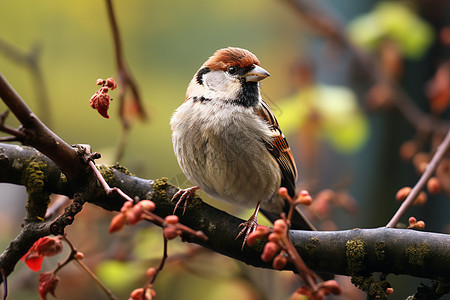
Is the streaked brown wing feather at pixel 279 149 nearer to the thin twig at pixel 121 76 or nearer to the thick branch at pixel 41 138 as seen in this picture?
the thin twig at pixel 121 76

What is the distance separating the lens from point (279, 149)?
69.0 inches

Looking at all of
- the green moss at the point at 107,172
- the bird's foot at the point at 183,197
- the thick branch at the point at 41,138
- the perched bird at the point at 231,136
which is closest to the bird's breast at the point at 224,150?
the perched bird at the point at 231,136

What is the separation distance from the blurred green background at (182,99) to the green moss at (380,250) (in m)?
0.88

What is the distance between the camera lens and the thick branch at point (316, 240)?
1019 millimetres

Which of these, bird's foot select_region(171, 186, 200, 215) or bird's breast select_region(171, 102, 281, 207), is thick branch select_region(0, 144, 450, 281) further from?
bird's breast select_region(171, 102, 281, 207)

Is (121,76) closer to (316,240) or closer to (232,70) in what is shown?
(232,70)

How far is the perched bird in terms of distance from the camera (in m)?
1.56

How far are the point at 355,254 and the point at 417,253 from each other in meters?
0.13

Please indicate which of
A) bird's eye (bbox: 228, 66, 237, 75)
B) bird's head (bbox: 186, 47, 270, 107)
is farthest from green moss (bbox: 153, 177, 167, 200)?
bird's eye (bbox: 228, 66, 237, 75)

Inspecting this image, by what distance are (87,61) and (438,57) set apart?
7.38ft

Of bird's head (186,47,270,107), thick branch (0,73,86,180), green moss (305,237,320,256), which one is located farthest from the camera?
bird's head (186,47,270,107)

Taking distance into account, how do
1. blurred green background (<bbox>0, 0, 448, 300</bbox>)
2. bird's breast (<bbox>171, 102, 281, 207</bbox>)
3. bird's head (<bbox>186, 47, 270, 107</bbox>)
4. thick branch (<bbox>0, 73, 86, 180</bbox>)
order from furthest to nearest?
blurred green background (<bbox>0, 0, 448, 300</bbox>)
bird's head (<bbox>186, 47, 270, 107</bbox>)
bird's breast (<bbox>171, 102, 281, 207</bbox>)
thick branch (<bbox>0, 73, 86, 180</bbox>)

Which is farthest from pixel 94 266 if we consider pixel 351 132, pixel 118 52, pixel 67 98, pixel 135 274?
pixel 67 98

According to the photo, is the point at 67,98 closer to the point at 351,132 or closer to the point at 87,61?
the point at 87,61
